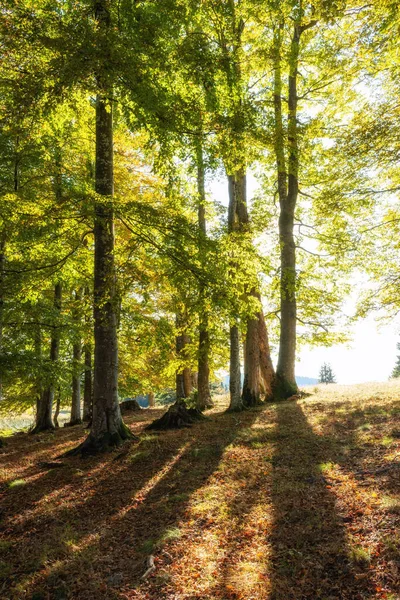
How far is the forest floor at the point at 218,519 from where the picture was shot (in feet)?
12.7

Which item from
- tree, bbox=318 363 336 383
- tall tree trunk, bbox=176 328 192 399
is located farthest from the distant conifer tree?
tall tree trunk, bbox=176 328 192 399

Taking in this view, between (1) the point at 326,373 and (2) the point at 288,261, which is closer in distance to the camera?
(2) the point at 288,261

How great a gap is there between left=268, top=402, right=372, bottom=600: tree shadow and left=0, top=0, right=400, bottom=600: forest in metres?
0.03

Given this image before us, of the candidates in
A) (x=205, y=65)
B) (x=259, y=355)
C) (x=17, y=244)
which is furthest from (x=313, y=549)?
(x=259, y=355)

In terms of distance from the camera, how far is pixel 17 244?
8961 mm

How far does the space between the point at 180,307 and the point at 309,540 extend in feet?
21.4

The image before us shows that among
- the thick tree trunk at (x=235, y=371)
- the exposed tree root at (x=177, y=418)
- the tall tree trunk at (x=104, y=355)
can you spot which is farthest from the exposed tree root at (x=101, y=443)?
the thick tree trunk at (x=235, y=371)

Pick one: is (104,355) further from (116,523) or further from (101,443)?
(116,523)

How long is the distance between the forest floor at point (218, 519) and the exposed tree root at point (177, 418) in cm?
245

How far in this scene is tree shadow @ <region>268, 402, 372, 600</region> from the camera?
356cm

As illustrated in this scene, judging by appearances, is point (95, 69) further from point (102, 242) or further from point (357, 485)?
point (357, 485)

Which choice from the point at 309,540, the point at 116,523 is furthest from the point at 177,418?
the point at 309,540

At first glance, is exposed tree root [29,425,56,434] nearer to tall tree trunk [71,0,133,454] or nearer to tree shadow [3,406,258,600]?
tall tree trunk [71,0,133,454]

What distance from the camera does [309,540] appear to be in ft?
14.3
